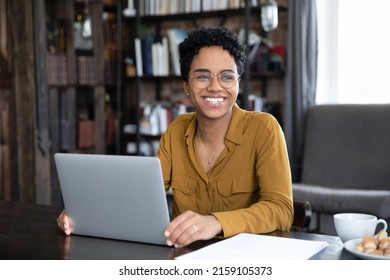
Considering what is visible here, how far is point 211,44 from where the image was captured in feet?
5.90

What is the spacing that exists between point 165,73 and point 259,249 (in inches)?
144

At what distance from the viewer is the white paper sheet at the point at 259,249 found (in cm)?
119

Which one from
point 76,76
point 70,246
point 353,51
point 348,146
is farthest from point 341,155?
point 70,246

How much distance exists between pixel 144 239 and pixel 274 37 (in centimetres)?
347

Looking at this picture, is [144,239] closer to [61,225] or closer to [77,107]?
[61,225]

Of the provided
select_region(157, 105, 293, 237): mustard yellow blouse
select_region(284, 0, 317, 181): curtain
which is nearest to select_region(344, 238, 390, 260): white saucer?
select_region(157, 105, 293, 237): mustard yellow blouse

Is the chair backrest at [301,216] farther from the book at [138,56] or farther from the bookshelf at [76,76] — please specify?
the book at [138,56]

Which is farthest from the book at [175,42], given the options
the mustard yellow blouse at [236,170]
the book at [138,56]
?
the mustard yellow blouse at [236,170]

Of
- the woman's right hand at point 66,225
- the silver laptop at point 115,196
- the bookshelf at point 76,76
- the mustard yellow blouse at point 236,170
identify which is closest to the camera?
the silver laptop at point 115,196

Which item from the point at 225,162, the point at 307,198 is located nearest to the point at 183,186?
the point at 225,162

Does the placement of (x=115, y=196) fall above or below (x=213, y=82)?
below

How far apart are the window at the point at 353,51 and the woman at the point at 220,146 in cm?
258

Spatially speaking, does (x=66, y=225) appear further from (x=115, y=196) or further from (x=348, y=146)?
(x=348, y=146)

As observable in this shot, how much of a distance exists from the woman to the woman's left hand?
0.94 feet
